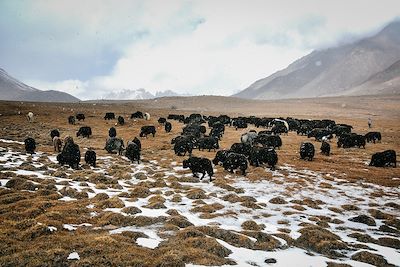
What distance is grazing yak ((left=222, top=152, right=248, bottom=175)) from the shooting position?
23.0 m

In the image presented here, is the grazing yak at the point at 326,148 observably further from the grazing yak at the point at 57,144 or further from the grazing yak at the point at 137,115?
the grazing yak at the point at 137,115

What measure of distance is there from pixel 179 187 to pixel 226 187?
2692mm

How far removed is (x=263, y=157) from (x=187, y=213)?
12431 millimetres

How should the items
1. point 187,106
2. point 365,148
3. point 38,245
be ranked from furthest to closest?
point 187,106 < point 365,148 < point 38,245

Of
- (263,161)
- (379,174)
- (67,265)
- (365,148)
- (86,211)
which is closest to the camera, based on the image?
(67,265)

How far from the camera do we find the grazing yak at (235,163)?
75.5 ft

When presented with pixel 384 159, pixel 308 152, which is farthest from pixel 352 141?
pixel 308 152

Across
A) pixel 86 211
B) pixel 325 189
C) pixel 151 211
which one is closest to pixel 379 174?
pixel 325 189

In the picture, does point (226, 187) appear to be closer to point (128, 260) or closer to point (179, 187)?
point (179, 187)

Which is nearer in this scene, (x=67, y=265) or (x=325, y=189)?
(x=67, y=265)

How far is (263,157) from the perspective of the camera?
85.0 feet

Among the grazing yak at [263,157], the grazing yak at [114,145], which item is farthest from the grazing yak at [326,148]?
the grazing yak at [114,145]

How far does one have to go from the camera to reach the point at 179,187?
756 inches

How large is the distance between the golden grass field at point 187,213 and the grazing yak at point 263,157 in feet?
2.63
